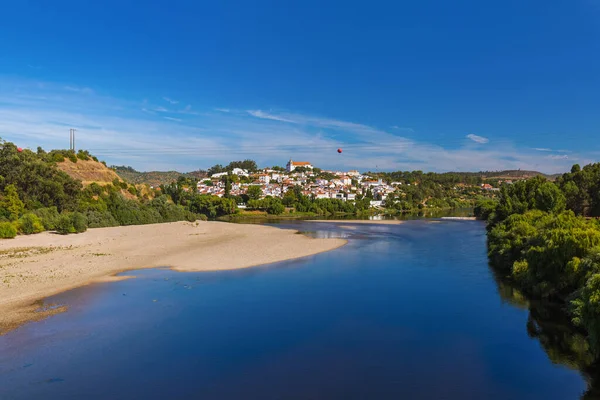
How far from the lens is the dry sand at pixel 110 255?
60.3 ft

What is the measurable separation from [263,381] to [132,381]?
11.2 feet

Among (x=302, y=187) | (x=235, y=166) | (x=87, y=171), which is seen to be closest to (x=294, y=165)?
(x=235, y=166)

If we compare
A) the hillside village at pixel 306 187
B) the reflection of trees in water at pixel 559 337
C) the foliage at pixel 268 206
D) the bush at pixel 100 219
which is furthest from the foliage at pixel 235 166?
the reflection of trees in water at pixel 559 337

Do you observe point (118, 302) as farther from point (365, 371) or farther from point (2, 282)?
point (365, 371)

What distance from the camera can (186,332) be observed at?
47.3 feet

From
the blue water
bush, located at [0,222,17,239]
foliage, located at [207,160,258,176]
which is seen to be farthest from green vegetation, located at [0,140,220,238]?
foliage, located at [207,160,258,176]

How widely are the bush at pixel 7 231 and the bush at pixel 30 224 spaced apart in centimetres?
212

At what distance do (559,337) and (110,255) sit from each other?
1007 inches

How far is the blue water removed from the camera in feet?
34.8

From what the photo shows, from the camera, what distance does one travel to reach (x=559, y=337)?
47.0 ft

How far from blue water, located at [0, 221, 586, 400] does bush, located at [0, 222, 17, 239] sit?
674 inches

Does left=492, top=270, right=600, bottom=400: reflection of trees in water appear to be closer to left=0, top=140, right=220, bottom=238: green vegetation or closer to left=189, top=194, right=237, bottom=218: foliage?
left=0, top=140, right=220, bottom=238: green vegetation

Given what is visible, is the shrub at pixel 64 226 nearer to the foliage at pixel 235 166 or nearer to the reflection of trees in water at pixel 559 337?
the reflection of trees in water at pixel 559 337

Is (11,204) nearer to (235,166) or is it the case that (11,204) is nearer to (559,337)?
(559,337)
